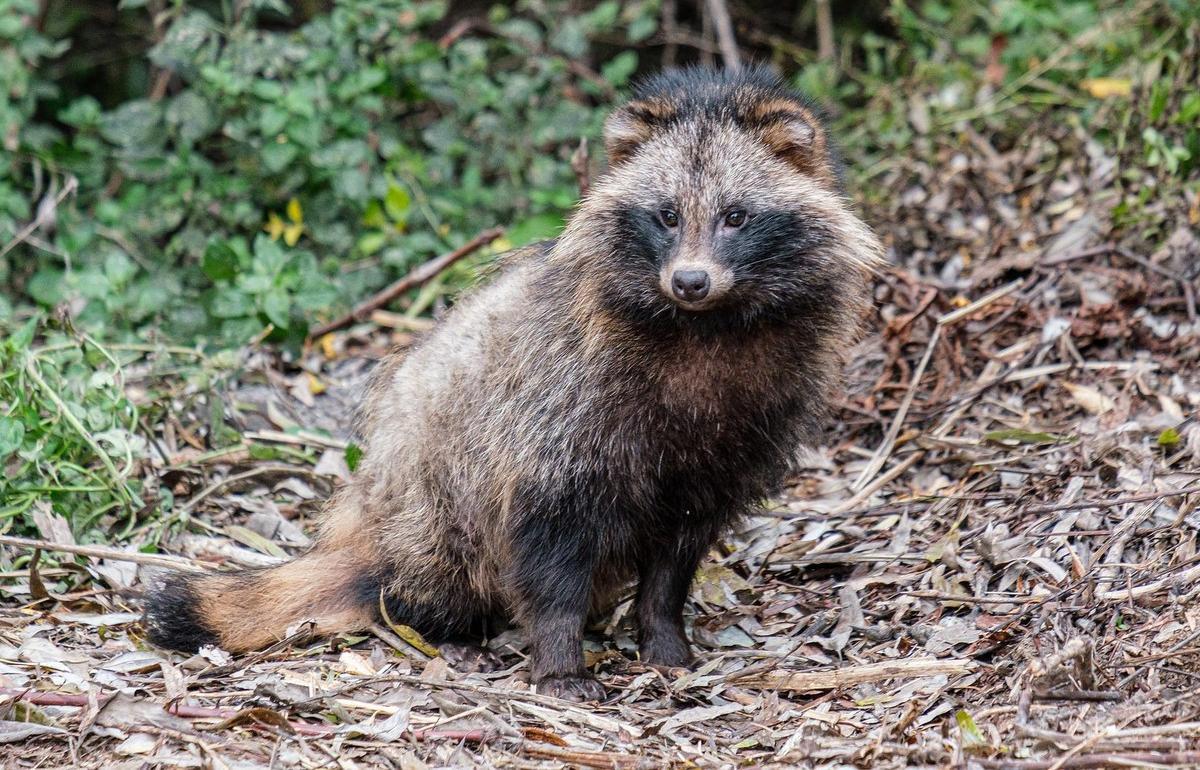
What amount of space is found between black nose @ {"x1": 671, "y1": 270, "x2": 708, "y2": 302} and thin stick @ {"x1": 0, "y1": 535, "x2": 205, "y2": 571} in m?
2.69

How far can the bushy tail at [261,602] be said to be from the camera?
6.06 meters

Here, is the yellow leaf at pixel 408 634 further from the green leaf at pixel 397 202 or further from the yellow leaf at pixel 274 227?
the yellow leaf at pixel 274 227

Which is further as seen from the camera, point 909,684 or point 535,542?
point 535,542

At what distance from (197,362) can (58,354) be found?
1.17 meters

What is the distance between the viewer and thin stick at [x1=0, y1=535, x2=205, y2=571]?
5.96 metres

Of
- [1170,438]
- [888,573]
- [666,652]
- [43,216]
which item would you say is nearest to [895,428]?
[888,573]

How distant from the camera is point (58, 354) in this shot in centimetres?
731

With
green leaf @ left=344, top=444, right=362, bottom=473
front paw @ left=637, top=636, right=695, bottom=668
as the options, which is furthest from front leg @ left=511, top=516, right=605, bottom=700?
green leaf @ left=344, top=444, right=362, bottom=473

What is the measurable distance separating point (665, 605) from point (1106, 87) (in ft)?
17.8

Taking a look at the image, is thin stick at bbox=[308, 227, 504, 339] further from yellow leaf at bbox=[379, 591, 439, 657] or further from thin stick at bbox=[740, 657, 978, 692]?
thin stick at bbox=[740, 657, 978, 692]

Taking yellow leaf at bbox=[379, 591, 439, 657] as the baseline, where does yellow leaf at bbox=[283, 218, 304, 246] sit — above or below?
above

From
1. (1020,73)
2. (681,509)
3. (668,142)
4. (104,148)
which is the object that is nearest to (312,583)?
(681,509)

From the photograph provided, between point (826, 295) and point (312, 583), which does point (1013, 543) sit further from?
point (312, 583)

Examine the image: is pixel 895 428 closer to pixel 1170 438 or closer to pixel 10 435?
pixel 1170 438
